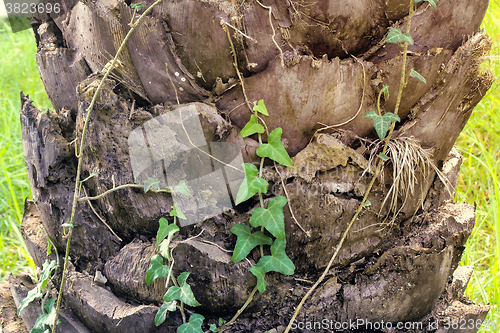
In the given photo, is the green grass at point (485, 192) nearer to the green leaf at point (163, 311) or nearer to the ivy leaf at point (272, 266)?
the ivy leaf at point (272, 266)

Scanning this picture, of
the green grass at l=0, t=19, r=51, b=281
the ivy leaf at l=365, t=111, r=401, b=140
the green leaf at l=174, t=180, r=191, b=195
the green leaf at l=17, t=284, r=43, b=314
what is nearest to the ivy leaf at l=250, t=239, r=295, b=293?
the green leaf at l=174, t=180, r=191, b=195

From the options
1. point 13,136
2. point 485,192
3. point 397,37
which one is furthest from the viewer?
point 13,136

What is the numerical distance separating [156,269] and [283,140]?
0.50m

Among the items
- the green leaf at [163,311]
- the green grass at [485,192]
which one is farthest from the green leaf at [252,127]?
the green grass at [485,192]

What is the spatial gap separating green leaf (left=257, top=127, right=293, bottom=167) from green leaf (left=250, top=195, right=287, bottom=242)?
3.9 inches

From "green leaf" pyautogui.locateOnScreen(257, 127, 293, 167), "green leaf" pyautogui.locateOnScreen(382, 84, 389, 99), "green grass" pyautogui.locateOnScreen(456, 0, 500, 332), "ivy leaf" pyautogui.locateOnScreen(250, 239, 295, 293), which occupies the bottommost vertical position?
"green grass" pyautogui.locateOnScreen(456, 0, 500, 332)

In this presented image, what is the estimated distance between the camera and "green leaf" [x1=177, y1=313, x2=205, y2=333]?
38.7 inches

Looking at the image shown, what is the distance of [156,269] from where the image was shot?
39.3 inches

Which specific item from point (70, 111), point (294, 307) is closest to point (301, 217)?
point (294, 307)

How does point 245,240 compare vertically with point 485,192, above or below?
above

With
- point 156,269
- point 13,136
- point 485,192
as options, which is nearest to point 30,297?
point 156,269

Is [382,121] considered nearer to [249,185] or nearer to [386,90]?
[386,90]

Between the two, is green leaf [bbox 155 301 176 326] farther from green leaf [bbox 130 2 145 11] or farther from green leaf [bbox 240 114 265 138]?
green leaf [bbox 130 2 145 11]

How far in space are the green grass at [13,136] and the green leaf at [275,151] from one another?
1481 mm
